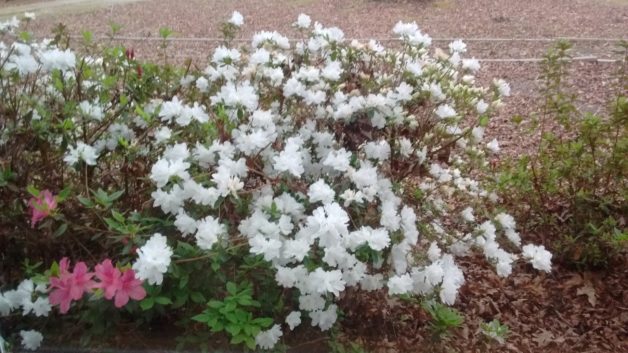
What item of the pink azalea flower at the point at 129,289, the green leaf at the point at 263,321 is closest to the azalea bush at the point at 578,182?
the green leaf at the point at 263,321

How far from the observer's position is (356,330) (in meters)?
2.73

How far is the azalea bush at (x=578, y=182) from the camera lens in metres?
3.12

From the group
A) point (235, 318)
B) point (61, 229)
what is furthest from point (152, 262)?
point (61, 229)

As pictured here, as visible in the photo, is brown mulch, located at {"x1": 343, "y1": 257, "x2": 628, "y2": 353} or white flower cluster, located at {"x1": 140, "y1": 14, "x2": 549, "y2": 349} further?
brown mulch, located at {"x1": 343, "y1": 257, "x2": 628, "y2": 353}

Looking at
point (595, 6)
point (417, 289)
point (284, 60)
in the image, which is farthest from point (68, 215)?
point (595, 6)

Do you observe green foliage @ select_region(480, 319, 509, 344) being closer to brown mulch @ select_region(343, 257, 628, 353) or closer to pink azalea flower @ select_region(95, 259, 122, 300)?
brown mulch @ select_region(343, 257, 628, 353)

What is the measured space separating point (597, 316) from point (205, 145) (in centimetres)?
211

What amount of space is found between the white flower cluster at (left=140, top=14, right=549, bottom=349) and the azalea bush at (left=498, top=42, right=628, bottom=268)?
1.71ft

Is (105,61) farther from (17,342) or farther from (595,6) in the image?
(595,6)

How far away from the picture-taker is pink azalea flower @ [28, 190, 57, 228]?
209 centimetres

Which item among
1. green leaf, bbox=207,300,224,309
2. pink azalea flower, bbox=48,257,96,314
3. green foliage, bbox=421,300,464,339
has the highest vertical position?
green foliage, bbox=421,300,464,339

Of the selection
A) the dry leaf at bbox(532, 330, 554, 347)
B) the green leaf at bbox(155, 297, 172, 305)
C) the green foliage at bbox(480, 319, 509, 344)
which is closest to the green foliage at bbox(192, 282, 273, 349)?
the green leaf at bbox(155, 297, 172, 305)

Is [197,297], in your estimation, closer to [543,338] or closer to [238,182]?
[238,182]

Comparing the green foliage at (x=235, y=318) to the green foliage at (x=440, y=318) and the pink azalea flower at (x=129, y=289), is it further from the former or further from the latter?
the green foliage at (x=440, y=318)
